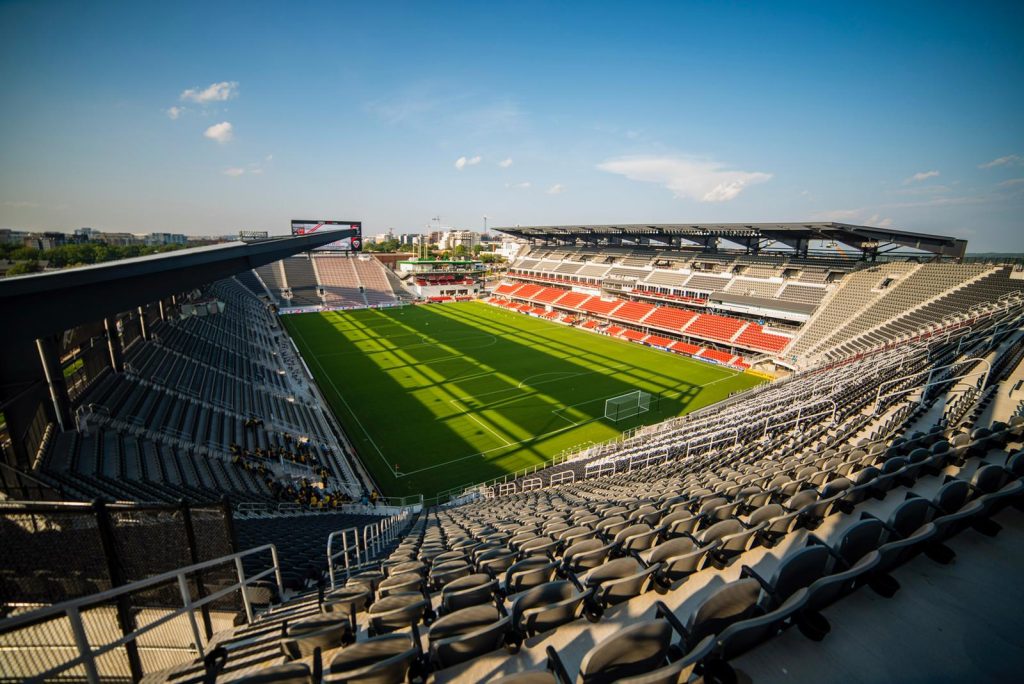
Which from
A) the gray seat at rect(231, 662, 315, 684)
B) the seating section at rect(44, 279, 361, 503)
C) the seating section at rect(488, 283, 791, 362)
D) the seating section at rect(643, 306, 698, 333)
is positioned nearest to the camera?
the gray seat at rect(231, 662, 315, 684)

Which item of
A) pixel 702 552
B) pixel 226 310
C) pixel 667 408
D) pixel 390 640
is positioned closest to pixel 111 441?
pixel 390 640

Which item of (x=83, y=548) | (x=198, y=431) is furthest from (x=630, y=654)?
(x=198, y=431)

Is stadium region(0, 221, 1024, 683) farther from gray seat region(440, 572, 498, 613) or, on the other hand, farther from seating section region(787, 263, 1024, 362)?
Answer: seating section region(787, 263, 1024, 362)

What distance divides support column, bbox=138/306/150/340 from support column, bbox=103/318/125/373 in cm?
548

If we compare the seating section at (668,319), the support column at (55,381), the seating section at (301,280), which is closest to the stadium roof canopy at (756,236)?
the seating section at (668,319)

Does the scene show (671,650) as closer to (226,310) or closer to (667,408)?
(667,408)

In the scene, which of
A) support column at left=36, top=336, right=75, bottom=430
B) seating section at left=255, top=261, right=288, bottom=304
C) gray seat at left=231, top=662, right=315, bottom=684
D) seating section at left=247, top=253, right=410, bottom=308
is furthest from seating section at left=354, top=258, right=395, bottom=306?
gray seat at left=231, top=662, right=315, bottom=684

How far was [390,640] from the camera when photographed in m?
2.91

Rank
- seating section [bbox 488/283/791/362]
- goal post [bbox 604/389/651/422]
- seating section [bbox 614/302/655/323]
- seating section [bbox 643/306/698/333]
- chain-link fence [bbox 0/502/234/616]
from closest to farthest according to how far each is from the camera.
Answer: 1. chain-link fence [bbox 0/502/234/616]
2. goal post [bbox 604/389/651/422]
3. seating section [bbox 488/283/791/362]
4. seating section [bbox 643/306/698/333]
5. seating section [bbox 614/302/655/323]

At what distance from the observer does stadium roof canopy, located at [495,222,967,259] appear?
3803 centimetres

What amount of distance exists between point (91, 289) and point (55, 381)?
5964 mm

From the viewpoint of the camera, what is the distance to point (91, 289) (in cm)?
821

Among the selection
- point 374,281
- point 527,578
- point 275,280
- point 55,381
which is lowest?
point 527,578

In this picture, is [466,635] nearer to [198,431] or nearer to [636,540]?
[636,540]
